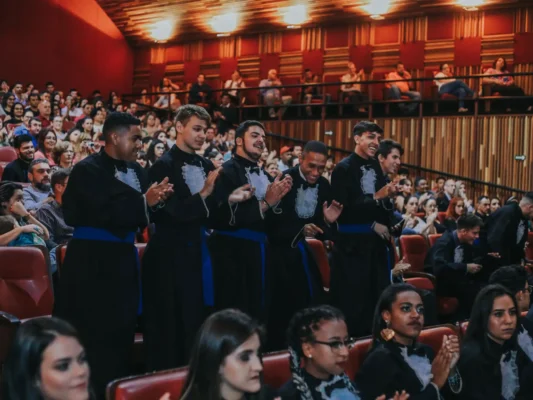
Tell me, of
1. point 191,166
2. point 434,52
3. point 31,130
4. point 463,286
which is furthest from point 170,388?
point 434,52

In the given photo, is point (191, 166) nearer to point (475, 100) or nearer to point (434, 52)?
point (475, 100)

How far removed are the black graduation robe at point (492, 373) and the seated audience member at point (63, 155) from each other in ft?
12.5

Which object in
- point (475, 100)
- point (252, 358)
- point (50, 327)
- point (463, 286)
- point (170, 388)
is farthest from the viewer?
point (475, 100)

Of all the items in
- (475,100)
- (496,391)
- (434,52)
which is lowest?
(496,391)

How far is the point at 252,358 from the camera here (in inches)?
92.2

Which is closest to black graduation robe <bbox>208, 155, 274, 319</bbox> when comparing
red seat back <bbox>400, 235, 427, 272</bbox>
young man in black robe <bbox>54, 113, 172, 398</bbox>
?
young man in black robe <bbox>54, 113, 172, 398</bbox>

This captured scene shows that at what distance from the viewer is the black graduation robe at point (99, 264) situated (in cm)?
353

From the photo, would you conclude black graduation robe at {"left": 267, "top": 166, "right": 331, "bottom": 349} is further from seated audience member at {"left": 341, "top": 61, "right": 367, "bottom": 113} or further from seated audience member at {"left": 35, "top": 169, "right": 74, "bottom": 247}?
seated audience member at {"left": 341, "top": 61, "right": 367, "bottom": 113}

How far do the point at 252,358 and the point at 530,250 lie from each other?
6350 millimetres

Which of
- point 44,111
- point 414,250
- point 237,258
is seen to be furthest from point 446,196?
point 237,258

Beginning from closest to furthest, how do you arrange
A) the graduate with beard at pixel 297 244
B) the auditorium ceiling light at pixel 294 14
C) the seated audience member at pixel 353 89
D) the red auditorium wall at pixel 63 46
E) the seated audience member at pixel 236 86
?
the graduate with beard at pixel 297 244 < the seated audience member at pixel 353 89 < the seated audience member at pixel 236 86 < the auditorium ceiling light at pixel 294 14 < the red auditorium wall at pixel 63 46

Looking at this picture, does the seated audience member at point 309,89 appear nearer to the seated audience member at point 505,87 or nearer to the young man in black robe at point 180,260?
the seated audience member at point 505,87

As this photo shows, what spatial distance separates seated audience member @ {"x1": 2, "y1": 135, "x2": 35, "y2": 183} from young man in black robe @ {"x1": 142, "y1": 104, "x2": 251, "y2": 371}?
266 centimetres

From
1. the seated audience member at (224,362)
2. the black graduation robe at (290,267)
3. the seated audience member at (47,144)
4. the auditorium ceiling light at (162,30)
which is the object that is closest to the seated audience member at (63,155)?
the seated audience member at (47,144)
